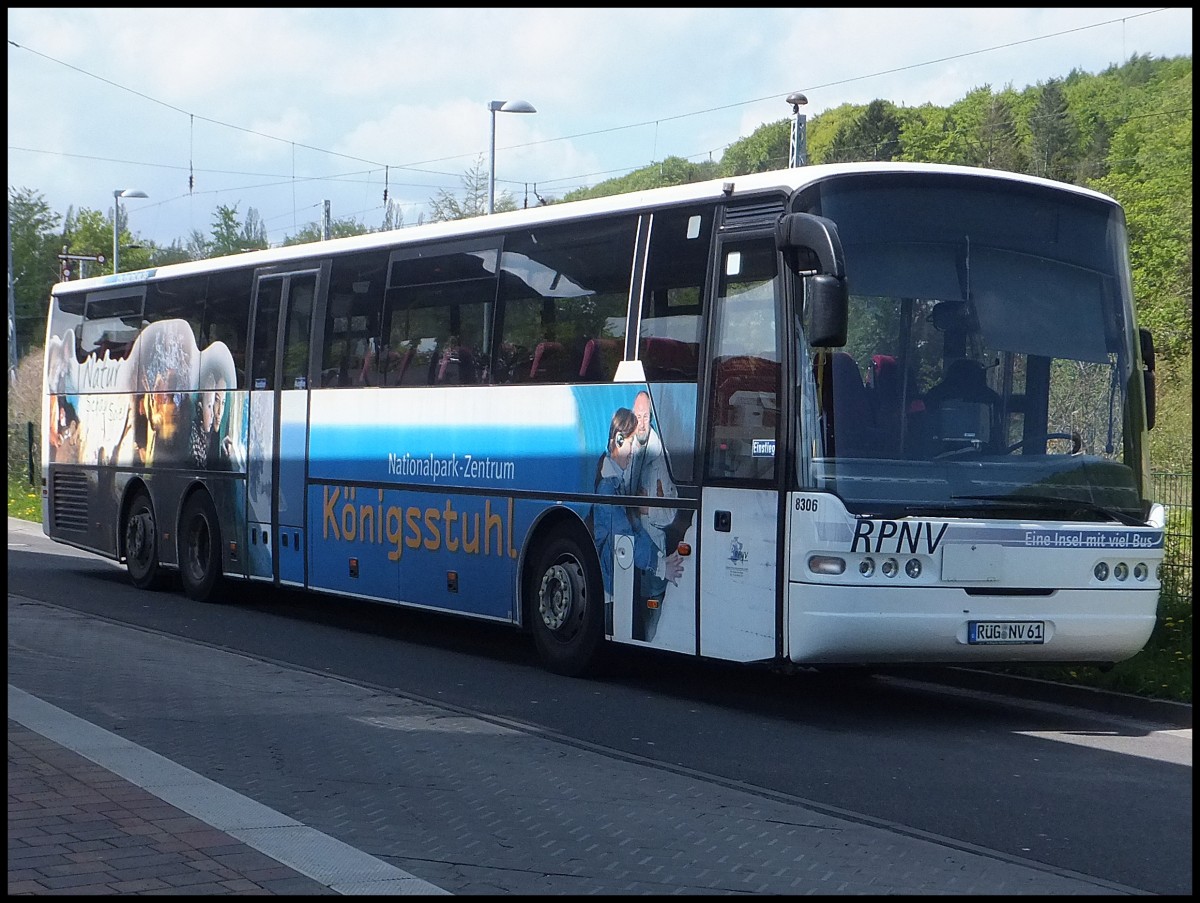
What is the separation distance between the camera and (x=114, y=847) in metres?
6.21

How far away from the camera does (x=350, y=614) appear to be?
56.3 feet

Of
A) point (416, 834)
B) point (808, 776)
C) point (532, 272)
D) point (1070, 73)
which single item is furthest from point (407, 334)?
point (1070, 73)

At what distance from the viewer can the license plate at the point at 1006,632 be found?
387 inches

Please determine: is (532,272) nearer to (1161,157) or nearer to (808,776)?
(808,776)

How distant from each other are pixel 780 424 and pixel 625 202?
2.61 m

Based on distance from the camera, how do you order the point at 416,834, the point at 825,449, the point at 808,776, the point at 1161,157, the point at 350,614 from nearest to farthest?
the point at 416,834
the point at 808,776
the point at 825,449
the point at 350,614
the point at 1161,157

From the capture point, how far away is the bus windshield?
32.0ft

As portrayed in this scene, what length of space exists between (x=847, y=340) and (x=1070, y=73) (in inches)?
3376

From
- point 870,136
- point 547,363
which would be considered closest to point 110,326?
point 547,363

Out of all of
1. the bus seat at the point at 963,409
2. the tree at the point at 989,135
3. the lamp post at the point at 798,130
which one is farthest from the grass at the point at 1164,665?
the tree at the point at 989,135

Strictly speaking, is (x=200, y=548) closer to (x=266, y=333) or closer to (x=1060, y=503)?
(x=266, y=333)

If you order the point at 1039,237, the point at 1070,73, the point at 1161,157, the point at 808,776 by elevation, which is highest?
the point at 1070,73

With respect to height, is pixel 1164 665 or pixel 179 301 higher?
pixel 179 301

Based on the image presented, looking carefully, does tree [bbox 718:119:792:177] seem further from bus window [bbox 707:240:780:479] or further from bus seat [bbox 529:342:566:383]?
bus window [bbox 707:240:780:479]
